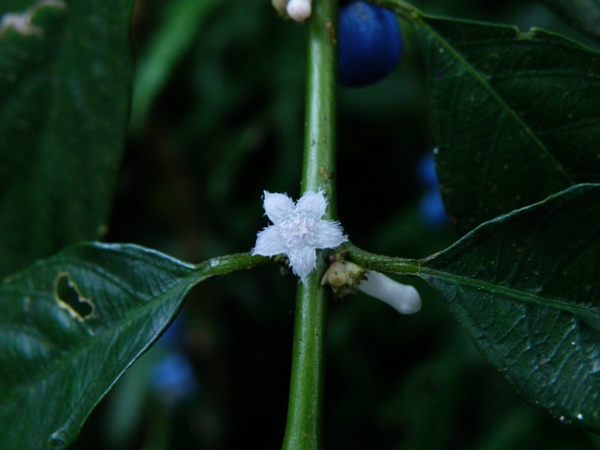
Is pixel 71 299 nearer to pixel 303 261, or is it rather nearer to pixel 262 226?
pixel 303 261

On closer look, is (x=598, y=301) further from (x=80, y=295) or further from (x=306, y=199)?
(x=80, y=295)

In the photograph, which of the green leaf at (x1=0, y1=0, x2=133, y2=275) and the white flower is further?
the green leaf at (x1=0, y1=0, x2=133, y2=275)

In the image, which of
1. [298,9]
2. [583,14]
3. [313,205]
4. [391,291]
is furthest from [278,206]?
[583,14]

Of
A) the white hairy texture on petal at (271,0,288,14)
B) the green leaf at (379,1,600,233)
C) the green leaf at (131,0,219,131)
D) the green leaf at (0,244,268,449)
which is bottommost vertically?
the green leaf at (0,244,268,449)

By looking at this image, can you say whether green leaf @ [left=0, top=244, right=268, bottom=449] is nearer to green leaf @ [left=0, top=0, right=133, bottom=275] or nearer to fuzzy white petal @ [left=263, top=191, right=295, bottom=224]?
fuzzy white petal @ [left=263, top=191, right=295, bottom=224]

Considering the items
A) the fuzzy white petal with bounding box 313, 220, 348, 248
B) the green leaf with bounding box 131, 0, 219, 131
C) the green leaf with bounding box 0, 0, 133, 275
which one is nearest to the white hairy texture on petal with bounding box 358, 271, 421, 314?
the fuzzy white petal with bounding box 313, 220, 348, 248

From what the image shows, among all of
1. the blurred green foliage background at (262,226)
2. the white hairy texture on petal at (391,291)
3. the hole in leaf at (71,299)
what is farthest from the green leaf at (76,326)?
the blurred green foliage background at (262,226)
